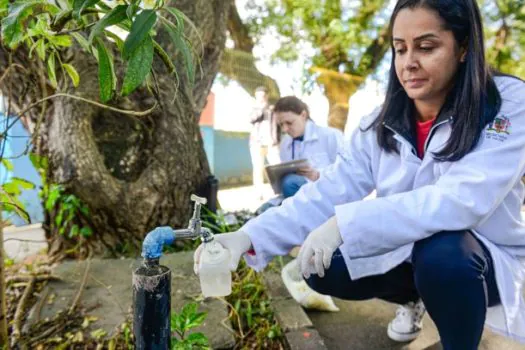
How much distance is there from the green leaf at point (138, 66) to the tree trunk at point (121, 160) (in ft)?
5.04

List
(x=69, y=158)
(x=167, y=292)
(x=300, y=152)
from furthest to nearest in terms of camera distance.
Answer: (x=300, y=152) < (x=69, y=158) < (x=167, y=292)

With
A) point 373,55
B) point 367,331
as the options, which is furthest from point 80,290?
point 373,55

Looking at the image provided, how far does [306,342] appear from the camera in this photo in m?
1.47

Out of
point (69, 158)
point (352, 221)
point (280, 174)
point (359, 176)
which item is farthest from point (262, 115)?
point (352, 221)

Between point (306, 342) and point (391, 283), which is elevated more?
point (391, 283)

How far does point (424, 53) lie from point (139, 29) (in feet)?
2.94

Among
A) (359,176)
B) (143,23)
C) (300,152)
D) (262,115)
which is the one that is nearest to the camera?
(143,23)

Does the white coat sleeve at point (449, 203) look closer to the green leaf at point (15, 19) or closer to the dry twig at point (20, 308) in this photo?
the green leaf at point (15, 19)

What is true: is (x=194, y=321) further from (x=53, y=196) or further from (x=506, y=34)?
(x=506, y=34)

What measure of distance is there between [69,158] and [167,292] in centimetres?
165

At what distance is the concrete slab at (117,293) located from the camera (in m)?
1.55

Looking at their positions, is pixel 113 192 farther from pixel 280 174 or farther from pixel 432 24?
pixel 432 24

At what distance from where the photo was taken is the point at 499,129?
3.80ft

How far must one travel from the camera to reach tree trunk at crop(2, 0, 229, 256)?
226cm
